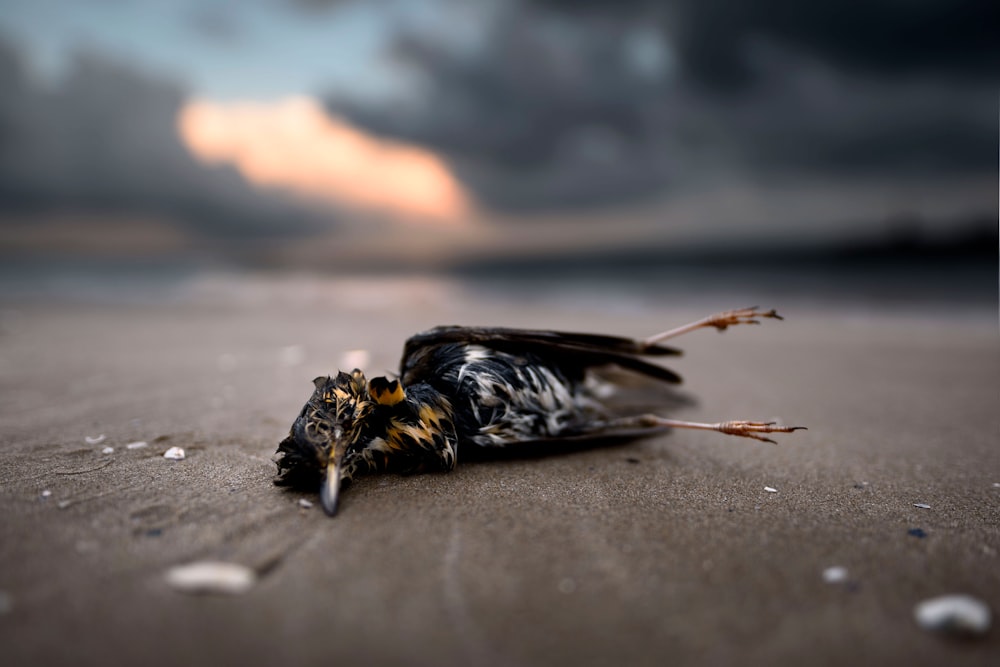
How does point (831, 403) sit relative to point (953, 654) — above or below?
above

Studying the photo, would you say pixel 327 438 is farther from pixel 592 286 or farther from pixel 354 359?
pixel 592 286

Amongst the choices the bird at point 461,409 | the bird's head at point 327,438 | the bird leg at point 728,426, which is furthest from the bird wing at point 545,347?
the bird's head at point 327,438

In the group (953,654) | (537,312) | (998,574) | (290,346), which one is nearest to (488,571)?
(953,654)

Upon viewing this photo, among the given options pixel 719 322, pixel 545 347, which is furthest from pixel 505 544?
pixel 719 322

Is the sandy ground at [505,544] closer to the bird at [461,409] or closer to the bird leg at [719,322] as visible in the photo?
the bird at [461,409]

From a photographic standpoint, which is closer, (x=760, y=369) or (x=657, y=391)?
(x=657, y=391)

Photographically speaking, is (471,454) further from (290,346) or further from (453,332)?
(290,346)
